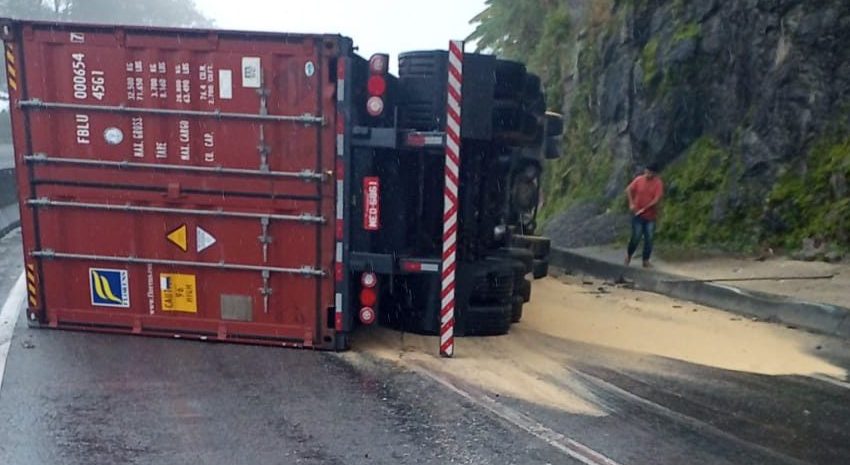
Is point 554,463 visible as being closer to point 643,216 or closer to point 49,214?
point 49,214

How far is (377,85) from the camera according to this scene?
20.9 feet

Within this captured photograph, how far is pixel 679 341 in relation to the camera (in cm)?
762

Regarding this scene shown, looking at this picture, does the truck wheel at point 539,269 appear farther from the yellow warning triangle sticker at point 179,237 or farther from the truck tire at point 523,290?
the yellow warning triangle sticker at point 179,237

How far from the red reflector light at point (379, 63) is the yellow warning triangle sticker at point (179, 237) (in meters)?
2.11

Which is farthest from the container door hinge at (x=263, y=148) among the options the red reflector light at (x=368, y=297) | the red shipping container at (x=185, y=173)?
the red reflector light at (x=368, y=297)

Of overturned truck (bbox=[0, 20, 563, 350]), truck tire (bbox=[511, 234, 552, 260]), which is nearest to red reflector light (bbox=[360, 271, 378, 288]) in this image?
overturned truck (bbox=[0, 20, 563, 350])

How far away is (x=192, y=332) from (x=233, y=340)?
38 centimetres

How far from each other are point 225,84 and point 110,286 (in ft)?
6.82

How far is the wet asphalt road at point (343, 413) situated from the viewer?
452 cm

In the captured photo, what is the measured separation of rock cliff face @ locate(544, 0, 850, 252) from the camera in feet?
37.9

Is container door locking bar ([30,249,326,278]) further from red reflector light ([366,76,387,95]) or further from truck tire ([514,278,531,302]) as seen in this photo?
truck tire ([514,278,531,302])

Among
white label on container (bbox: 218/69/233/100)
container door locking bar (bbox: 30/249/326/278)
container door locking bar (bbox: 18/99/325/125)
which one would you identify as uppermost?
white label on container (bbox: 218/69/233/100)

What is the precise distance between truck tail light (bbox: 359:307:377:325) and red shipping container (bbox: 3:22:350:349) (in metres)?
0.26

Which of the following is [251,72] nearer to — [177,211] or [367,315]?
[177,211]
